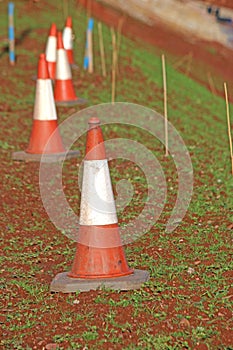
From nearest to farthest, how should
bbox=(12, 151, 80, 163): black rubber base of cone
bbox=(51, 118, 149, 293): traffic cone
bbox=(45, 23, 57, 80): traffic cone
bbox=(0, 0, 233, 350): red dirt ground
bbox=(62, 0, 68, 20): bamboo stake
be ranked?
bbox=(0, 0, 233, 350): red dirt ground, bbox=(51, 118, 149, 293): traffic cone, bbox=(12, 151, 80, 163): black rubber base of cone, bbox=(45, 23, 57, 80): traffic cone, bbox=(62, 0, 68, 20): bamboo stake

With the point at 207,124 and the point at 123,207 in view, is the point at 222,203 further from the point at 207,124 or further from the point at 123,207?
the point at 207,124

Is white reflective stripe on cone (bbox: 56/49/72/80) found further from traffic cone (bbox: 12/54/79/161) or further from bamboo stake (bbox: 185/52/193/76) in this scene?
bamboo stake (bbox: 185/52/193/76)

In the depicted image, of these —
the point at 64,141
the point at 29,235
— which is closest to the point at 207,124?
the point at 64,141

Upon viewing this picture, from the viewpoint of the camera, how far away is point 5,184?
8.46 m

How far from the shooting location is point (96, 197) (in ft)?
18.8

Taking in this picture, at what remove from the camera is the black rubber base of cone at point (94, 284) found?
5.54m

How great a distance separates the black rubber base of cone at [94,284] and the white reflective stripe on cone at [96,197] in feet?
1.21

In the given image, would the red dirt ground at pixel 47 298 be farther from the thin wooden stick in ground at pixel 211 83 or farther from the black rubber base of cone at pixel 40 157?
the thin wooden stick in ground at pixel 211 83

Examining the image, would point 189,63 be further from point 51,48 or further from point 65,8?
point 51,48

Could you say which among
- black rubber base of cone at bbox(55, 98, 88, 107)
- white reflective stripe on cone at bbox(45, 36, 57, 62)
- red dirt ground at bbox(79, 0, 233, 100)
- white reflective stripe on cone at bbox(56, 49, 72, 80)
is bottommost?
red dirt ground at bbox(79, 0, 233, 100)

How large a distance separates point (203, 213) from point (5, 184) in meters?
1.98

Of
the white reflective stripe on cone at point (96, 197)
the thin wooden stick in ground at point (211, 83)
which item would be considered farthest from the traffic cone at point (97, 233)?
the thin wooden stick in ground at point (211, 83)

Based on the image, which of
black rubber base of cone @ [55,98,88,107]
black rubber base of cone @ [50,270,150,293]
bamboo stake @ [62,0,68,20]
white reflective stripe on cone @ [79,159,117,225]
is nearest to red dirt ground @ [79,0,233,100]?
bamboo stake @ [62,0,68,20]

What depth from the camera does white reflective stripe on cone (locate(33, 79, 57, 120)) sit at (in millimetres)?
9344
